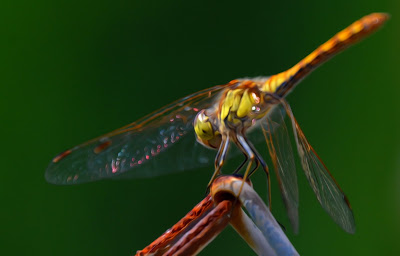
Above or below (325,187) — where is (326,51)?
above

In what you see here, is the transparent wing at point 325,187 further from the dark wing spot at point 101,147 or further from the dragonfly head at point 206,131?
the dark wing spot at point 101,147

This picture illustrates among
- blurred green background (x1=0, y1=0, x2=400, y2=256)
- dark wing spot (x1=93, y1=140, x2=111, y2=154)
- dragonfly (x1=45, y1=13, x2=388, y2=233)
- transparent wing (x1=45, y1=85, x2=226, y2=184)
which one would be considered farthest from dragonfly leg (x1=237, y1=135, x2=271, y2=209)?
blurred green background (x1=0, y1=0, x2=400, y2=256)

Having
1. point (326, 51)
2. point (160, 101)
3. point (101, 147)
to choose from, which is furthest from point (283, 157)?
point (160, 101)

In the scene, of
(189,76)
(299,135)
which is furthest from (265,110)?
(189,76)

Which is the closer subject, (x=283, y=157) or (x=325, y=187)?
(x=325, y=187)

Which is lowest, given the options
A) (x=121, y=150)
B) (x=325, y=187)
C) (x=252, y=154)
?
(x=325, y=187)

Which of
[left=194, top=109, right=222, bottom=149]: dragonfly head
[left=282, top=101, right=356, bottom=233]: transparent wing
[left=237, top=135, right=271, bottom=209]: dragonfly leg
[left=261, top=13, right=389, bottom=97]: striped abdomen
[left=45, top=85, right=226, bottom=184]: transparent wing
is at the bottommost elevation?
[left=282, top=101, right=356, bottom=233]: transparent wing

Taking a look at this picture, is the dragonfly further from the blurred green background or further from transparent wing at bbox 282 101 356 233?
the blurred green background

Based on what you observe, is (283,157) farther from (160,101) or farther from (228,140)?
(160,101)

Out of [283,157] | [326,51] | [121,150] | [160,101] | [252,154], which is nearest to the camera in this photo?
[326,51]
